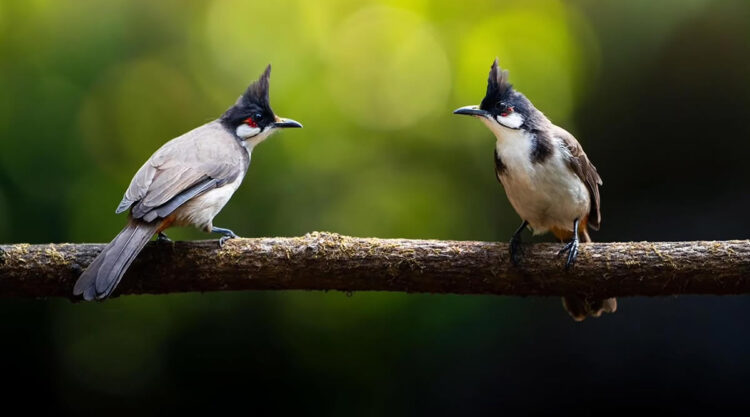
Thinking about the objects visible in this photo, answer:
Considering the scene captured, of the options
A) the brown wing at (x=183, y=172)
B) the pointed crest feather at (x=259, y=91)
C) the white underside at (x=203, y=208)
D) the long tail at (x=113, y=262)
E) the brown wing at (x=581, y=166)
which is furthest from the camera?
the pointed crest feather at (x=259, y=91)

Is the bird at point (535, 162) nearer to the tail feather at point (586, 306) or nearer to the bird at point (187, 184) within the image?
the tail feather at point (586, 306)

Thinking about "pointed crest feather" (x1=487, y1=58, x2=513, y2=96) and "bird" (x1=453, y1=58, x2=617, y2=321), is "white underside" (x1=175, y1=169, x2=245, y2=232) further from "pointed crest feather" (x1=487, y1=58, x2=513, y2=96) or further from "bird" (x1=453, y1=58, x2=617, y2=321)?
"pointed crest feather" (x1=487, y1=58, x2=513, y2=96)

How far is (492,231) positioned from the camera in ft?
15.9

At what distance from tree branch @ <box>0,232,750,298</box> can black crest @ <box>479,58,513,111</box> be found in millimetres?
614

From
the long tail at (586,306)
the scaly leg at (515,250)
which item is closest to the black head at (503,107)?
the scaly leg at (515,250)

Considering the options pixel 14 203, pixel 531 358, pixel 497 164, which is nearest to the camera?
pixel 497 164

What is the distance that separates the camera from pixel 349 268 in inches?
115

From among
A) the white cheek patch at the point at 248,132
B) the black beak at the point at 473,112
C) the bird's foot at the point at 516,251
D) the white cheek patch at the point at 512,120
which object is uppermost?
the black beak at the point at 473,112

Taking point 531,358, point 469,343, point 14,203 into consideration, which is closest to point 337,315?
point 469,343

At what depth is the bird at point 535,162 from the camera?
10.3ft

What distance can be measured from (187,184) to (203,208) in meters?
0.17

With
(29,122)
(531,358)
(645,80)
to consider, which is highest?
(645,80)

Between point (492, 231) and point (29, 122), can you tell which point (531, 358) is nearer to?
point (492, 231)

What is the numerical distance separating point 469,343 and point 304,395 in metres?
1.07
